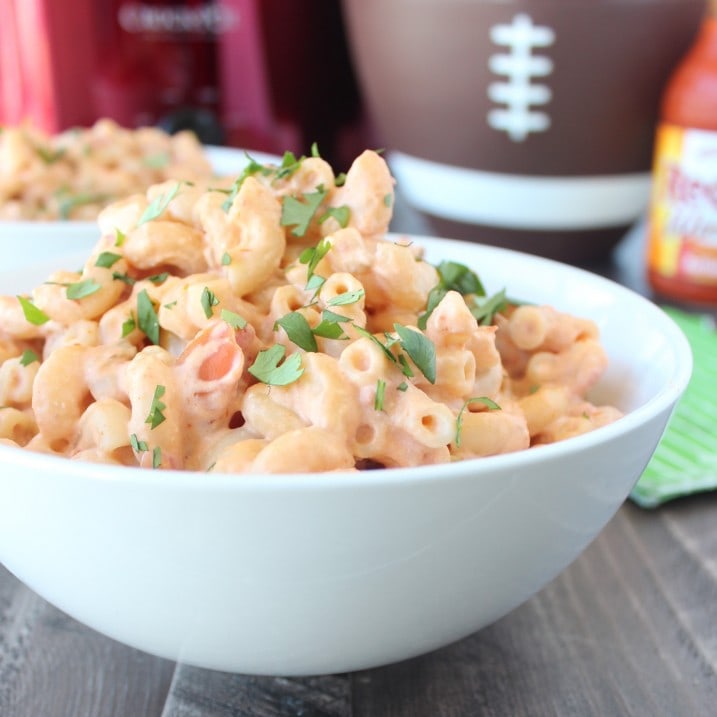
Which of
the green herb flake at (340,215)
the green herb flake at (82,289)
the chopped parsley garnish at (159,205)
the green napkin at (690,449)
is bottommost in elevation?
the green napkin at (690,449)

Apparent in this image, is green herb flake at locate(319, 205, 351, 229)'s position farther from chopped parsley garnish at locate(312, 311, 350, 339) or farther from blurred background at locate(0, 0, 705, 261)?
blurred background at locate(0, 0, 705, 261)

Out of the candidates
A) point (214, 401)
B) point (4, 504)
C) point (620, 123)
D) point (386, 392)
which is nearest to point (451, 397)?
point (386, 392)

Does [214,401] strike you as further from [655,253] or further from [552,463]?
[655,253]

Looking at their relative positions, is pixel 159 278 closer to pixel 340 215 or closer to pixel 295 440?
pixel 340 215

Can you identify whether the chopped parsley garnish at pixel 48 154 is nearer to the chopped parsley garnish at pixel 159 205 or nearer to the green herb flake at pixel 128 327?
the chopped parsley garnish at pixel 159 205

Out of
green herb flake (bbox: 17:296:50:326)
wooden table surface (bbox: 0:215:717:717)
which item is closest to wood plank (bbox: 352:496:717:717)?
wooden table surface (bbox: 0:215:717:717)

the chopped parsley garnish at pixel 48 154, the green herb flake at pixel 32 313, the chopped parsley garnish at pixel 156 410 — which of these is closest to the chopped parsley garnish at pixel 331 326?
the chopped parsley garnish at pixel 156 410
